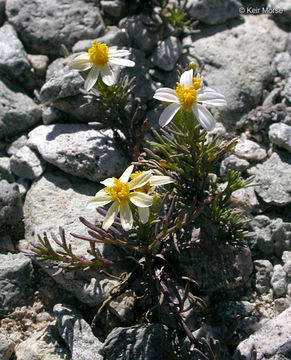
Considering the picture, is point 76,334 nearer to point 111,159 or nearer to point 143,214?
point 143,214

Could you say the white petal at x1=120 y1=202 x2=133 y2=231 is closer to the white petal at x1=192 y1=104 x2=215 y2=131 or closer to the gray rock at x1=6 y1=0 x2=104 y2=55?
the white petal at x1=192 y1=104 x2=215 y2=131

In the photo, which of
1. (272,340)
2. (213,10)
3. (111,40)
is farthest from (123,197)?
(213,10)

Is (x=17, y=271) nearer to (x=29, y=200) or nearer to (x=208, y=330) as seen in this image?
(x=29, y=200)

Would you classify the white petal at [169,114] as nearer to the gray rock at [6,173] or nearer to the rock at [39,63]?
the gray rock at [6,173]

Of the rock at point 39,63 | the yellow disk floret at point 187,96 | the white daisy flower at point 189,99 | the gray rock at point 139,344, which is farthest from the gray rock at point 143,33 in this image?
the gray rock at point 139,344

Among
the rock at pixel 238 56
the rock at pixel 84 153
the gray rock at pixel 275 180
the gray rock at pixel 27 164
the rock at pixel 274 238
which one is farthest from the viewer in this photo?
the rock at pixel 238 56
